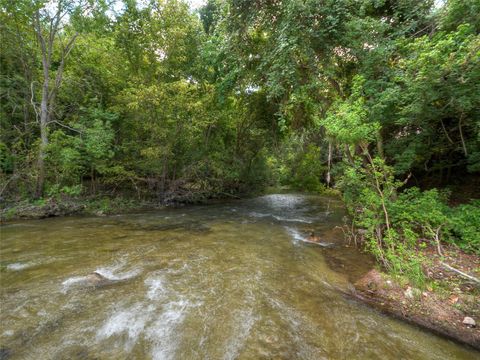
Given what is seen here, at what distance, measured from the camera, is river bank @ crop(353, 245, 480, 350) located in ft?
11.1

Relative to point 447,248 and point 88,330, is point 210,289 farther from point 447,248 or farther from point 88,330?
point 447,248

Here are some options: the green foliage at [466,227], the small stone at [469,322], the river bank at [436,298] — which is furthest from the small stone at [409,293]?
the green foliage at [466,227]

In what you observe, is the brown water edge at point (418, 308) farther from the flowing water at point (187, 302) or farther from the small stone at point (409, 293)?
the flowing water at point (187, 302)

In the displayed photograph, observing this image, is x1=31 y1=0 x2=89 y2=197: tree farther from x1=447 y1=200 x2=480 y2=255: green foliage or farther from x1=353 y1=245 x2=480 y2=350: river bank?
x1=447 y1=200 x2=480 y2=255: green foliage

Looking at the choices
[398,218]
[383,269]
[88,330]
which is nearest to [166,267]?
[88,330]

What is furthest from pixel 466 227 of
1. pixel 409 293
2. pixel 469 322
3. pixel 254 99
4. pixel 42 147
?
pixel 42 147

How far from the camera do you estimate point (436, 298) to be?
3924mm

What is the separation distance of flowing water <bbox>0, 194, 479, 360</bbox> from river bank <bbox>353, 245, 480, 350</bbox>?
0.26 m

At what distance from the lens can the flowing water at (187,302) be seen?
9.60 ft

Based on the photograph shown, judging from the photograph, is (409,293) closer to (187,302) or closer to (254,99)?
(187,302)

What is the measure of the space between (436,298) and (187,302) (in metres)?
4.11

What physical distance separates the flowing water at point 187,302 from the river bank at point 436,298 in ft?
0.86

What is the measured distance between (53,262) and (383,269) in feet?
23.0

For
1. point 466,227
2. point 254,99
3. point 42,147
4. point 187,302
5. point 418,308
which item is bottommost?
point 418,308
